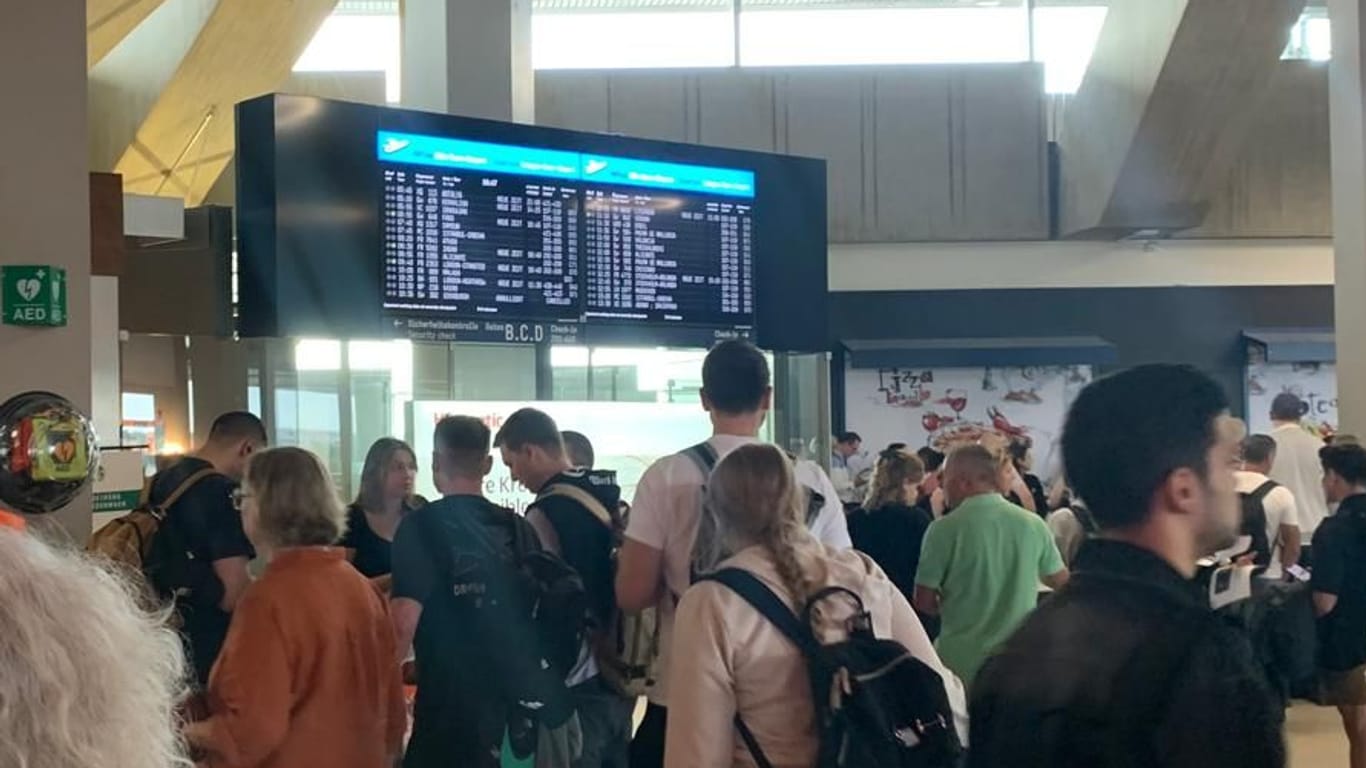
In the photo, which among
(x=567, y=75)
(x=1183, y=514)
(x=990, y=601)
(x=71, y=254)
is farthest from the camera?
(x=567, y=75)

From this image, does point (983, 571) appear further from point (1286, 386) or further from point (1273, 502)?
point (1286, 386)

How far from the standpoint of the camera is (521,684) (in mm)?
3449

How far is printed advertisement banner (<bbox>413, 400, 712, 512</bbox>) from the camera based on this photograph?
571 centimetres

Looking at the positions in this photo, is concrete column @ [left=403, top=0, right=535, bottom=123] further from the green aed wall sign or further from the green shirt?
the green shirt

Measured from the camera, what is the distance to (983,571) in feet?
15.1

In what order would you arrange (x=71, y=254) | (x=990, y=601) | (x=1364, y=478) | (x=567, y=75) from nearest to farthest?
(x=71, y=254)
(x=990, y=601)
(x=1364, y=478)
(x=567, y=75)

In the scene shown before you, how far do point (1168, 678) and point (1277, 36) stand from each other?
→ 8.96 m

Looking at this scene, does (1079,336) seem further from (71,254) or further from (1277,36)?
(71,254)

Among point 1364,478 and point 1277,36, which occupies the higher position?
point 1277,36

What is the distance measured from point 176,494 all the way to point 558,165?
2.27 metres

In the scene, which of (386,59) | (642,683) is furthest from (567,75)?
(642,683)

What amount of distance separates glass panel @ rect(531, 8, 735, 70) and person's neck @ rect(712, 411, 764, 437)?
941cm

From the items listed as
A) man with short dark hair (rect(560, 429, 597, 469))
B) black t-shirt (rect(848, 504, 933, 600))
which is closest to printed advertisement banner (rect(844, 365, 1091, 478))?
black t-shirt (rect(848, 504, 933, 600))

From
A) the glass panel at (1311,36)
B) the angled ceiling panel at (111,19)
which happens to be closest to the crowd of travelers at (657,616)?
the angled ceiling panel at (111,19)
